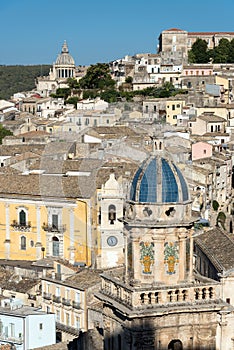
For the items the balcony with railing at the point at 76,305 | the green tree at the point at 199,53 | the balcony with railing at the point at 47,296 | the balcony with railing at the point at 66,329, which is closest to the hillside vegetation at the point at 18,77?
the green tree at the point at 199,53

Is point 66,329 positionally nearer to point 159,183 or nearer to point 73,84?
point 159,183

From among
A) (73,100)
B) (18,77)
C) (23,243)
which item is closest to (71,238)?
(23,243)

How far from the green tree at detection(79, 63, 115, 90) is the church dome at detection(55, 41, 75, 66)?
37.8 ft

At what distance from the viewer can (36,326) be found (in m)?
20.3

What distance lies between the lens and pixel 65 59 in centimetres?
6938

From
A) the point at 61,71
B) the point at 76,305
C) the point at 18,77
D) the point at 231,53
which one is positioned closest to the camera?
the point at 76,305

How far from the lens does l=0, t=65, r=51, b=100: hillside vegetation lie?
9450 cm

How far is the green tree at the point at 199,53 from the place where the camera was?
2520 inches

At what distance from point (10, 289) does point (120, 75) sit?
3931 centimetres

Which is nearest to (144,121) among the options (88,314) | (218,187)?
(218,187)

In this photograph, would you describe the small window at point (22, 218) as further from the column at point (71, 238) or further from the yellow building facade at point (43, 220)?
the column at point (71, 238)

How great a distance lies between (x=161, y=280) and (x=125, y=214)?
0.94m

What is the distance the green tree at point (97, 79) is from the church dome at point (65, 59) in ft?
37.8

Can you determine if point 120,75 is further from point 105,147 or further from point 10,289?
point 10,289
